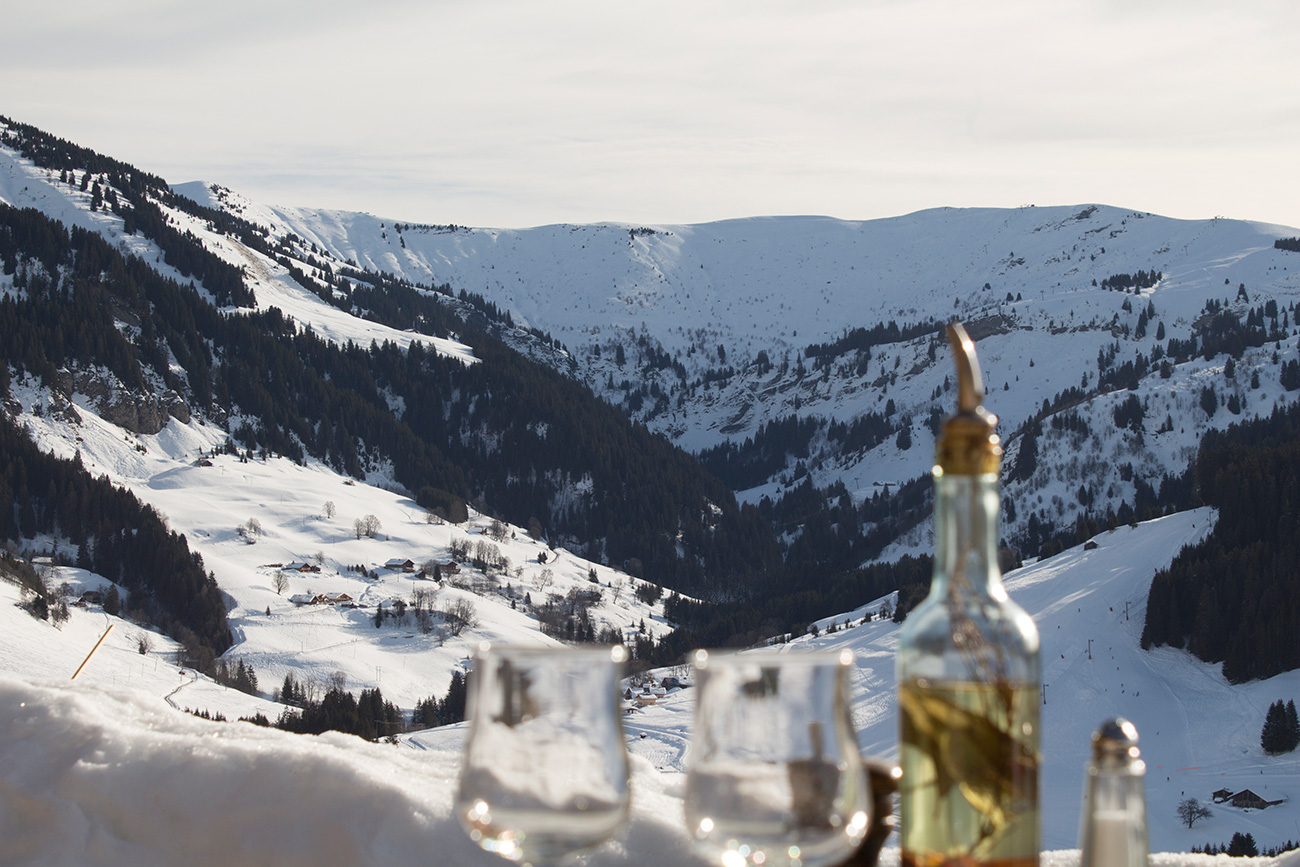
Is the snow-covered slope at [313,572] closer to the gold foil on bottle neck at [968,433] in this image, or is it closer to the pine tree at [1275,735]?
the pine tree at [1275,735]

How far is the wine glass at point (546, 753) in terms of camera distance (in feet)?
6.76

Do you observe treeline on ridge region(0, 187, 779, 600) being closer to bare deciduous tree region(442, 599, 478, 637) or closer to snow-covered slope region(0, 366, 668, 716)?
snow-covered slope region(0, 366, 668, 716)

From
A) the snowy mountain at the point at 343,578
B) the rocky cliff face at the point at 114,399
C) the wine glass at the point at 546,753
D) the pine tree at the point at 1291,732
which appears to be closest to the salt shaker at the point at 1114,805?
the wine glass at the point at 546,753

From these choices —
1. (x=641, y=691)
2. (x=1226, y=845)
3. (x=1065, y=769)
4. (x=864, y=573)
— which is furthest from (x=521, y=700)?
(x=864, y=573)

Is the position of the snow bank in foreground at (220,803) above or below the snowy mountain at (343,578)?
above

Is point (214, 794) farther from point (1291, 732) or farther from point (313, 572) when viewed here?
point (313, 572)

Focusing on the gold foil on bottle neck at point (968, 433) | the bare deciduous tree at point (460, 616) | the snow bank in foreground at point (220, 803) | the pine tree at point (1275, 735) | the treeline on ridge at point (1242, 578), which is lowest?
the bare deciduous tree at point (460, 616)

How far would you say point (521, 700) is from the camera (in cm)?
207

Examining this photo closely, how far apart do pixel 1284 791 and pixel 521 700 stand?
7502 cm

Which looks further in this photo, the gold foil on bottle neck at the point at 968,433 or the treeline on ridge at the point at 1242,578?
the treeline on ridge at the point at 1242,578

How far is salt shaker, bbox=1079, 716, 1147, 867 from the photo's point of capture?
6.75 ft

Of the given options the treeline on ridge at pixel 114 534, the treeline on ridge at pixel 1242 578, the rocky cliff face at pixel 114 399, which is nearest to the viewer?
the treeline on ridge at pixel 1242 578

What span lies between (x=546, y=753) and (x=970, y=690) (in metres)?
0.79

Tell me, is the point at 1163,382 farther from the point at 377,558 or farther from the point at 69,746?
the point at 69,746
